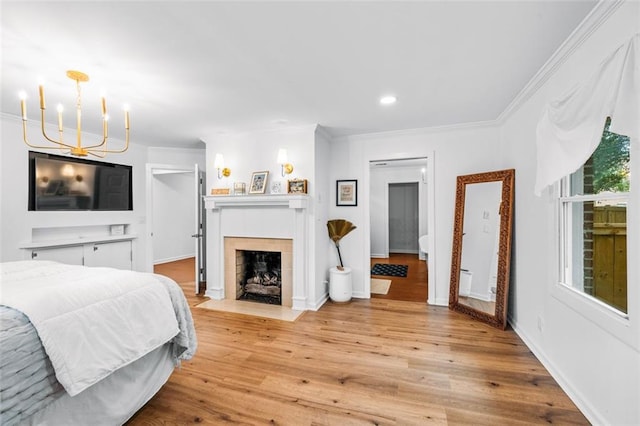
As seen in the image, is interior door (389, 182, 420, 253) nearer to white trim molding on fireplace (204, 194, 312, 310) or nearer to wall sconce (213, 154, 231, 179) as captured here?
white trim molding on fireplace (204, 194, 312, 310)

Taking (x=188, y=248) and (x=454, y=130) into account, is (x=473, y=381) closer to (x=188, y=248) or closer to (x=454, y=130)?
(x=454, y=130)

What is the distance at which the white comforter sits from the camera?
1.28 metres

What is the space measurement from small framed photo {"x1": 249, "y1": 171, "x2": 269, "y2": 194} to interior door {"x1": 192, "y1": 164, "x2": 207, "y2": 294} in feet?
3.16

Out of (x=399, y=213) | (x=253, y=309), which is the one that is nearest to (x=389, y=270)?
(x=399, y=213)

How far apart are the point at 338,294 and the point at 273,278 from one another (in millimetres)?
957

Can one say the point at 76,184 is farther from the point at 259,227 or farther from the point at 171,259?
the point at 171,259

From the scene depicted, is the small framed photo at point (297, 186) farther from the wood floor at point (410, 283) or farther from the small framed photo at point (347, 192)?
the wood floor at point (410, 283)

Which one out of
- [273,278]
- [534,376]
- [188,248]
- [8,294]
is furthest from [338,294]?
[188,248]

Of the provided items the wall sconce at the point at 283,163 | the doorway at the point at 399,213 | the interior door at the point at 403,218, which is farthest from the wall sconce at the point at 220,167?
the interior door at the point at 403,218

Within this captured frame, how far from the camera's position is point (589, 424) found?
1598mm

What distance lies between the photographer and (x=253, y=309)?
350 cm

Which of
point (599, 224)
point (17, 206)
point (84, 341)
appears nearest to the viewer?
point (84, 341)

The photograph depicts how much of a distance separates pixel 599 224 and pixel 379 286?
3081mm

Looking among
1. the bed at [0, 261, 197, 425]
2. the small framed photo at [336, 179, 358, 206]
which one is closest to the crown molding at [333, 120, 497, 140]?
the small framed photo at [336, 179, 358, 206]
